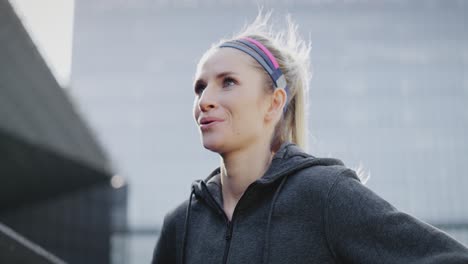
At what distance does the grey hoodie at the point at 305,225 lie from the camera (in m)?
1.67

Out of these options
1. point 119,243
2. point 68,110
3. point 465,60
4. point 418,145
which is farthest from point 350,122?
point 68,110

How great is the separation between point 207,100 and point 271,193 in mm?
386

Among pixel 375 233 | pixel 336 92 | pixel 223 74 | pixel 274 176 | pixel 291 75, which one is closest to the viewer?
pixel 375 233

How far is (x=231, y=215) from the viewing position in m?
2.11

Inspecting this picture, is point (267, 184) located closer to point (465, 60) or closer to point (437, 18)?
point (465, 60)

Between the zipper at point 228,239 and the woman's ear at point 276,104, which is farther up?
the woman's ear at point 276,104

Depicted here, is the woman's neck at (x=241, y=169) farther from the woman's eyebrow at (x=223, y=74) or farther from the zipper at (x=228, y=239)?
the woman's eyebrow at (x=223, y=74)

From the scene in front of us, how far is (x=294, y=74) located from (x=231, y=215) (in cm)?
60

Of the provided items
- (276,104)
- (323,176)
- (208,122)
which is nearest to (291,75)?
(276,104)

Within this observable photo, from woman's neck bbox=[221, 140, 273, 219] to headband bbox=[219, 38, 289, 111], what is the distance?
0.84 ft

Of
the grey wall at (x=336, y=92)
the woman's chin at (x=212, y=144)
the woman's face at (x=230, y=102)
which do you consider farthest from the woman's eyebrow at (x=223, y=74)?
the grey wall at (x=336, y=92)

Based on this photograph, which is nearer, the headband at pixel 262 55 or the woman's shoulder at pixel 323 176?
the woman's shoulder at pixel 323 176

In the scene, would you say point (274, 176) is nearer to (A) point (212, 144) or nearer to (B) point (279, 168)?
(B) point (279, 168)

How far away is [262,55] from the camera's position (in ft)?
7.23
